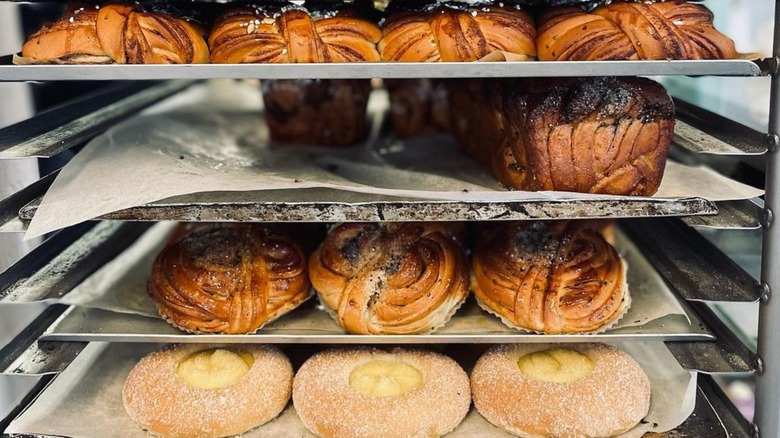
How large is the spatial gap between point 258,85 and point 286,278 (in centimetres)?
209

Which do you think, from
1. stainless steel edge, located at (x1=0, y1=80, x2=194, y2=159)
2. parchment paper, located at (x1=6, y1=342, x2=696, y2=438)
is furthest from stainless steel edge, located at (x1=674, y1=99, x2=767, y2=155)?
stainless steel edge, located at (x1=0, y1=80, x2=194, y2=159)

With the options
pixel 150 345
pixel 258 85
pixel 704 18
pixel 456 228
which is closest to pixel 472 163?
pixel 456 228

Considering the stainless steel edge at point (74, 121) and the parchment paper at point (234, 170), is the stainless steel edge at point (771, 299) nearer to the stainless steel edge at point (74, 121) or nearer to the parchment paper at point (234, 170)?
the parchment paper at point (234, 170)

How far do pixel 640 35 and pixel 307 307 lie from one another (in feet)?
4.34

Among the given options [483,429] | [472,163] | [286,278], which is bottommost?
[483,429]

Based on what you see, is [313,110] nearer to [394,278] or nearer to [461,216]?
[394,278]

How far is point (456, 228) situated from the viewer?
246 cm

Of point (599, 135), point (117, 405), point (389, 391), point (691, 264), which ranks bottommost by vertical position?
point (117, 405)

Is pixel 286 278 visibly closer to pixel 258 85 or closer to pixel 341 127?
pixel 341 127

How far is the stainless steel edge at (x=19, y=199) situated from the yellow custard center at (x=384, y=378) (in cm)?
104

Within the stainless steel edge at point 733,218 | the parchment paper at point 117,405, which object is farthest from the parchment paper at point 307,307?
the stainless steel edge at point 733,218

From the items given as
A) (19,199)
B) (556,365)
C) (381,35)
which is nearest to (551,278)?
(556,365)

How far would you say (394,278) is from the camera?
6.82 feet

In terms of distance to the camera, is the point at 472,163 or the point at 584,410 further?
the point at 472,163
